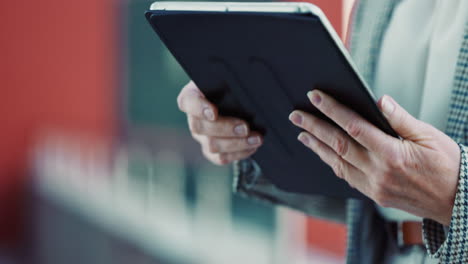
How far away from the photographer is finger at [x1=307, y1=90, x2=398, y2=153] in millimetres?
646

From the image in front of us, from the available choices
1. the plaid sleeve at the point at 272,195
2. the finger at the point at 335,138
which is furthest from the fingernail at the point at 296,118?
the plaid sleeve at the point at 272,195

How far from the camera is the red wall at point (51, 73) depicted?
15.2 ft

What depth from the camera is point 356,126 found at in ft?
2.13

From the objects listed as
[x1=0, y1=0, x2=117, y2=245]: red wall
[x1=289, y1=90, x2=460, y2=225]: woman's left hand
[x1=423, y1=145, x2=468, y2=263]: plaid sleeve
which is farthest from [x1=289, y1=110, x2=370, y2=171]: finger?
[x1=0, y1=0, x2=117, y2=245]: red wall

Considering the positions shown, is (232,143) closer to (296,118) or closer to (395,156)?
(296,118)

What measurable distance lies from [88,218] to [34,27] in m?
2.13

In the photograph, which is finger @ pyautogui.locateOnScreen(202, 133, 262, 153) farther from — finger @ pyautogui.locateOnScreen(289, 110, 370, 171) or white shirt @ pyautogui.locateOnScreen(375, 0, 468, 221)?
white shirt @ pyautogui.locateOnScreen(375, 0, 468, 221)

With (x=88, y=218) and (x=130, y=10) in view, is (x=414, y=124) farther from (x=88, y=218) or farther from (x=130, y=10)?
(x=130, y=10)

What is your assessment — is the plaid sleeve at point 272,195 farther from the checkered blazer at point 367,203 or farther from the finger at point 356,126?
the finger at point 356,126

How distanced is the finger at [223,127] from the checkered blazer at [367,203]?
0.59 feet

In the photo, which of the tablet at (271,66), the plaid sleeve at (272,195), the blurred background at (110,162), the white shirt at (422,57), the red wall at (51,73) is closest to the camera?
the tablet at (271,66)

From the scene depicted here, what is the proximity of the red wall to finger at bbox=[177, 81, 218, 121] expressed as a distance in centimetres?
380

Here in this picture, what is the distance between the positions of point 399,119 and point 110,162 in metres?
3.55

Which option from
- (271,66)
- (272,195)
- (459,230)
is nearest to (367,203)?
(272,195)
